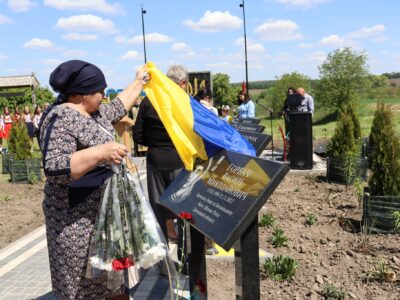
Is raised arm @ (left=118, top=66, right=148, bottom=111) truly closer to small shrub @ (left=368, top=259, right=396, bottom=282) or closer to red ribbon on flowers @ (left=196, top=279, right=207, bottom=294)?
red ribbon on flowers @ (left=196, top=279, right=207, bottom=294)

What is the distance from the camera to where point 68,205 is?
7.74ft

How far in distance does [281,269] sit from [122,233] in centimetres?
200

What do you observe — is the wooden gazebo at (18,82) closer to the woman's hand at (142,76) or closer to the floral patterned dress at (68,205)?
the woman's hand at (142,76)

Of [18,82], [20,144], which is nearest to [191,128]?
[20,144]

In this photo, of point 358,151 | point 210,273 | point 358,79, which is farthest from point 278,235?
point 358,79

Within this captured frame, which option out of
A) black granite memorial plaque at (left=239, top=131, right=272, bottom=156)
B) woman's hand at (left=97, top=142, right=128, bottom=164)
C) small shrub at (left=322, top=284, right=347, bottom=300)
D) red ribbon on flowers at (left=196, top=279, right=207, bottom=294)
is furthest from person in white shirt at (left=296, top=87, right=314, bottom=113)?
woman's hand at (left=97, top=142, right=128, bottom=164)

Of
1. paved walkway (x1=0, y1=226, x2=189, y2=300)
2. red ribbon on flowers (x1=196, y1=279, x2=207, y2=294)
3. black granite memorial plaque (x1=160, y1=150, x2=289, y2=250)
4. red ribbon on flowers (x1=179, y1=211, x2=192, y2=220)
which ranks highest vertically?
black granite memorial plaque (x1=160, y1=150, x2=289, y2=250)

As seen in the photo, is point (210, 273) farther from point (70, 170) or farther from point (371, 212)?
point (70, 170)

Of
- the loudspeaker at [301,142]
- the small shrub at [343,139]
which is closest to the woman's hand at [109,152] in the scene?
the small shrub at [343,139]

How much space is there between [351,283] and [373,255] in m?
0.69

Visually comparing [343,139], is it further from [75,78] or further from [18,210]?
[75,78]

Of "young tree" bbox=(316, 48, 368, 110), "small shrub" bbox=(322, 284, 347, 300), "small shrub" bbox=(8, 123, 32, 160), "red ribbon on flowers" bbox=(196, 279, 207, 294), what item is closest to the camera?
"red ribbon on flowers" bbox=(196, 279, 207, 294)

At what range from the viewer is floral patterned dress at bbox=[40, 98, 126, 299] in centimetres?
219

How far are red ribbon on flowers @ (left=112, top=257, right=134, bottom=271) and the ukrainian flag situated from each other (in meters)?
0.69
